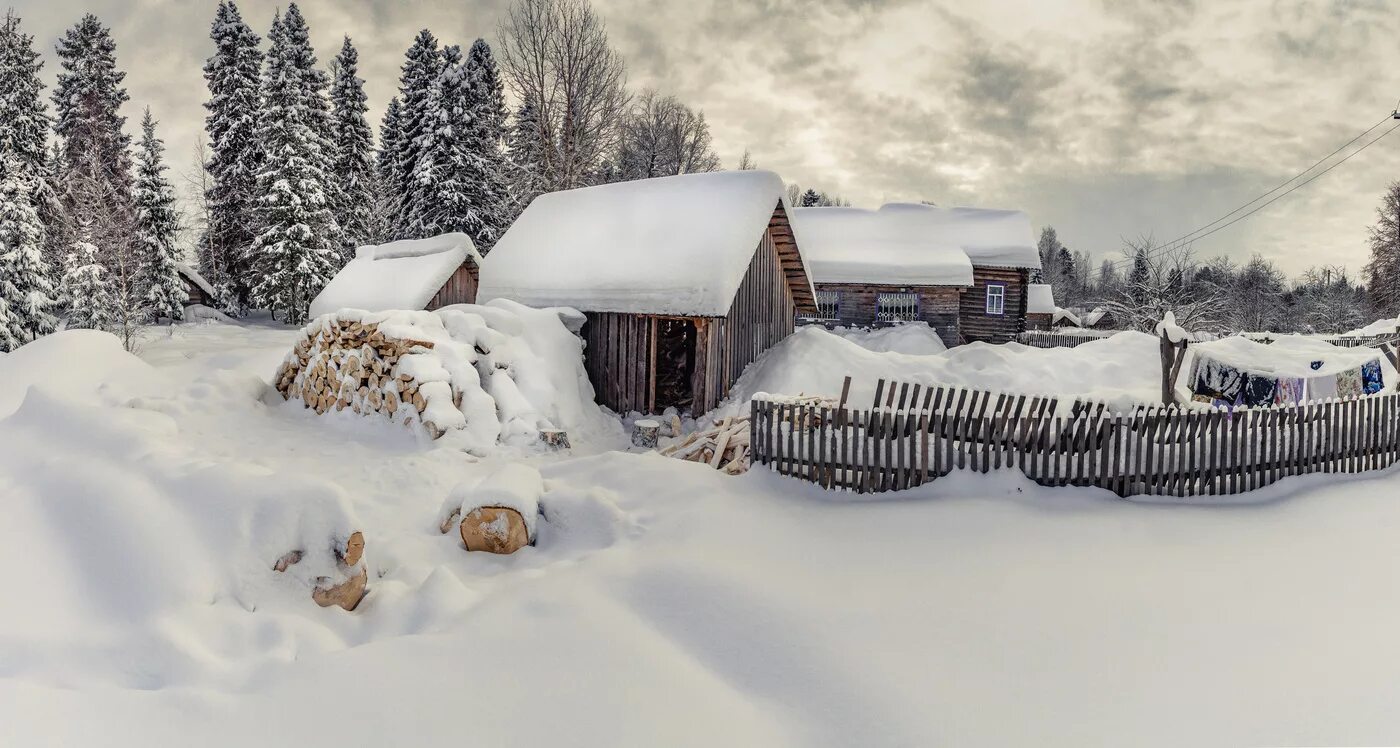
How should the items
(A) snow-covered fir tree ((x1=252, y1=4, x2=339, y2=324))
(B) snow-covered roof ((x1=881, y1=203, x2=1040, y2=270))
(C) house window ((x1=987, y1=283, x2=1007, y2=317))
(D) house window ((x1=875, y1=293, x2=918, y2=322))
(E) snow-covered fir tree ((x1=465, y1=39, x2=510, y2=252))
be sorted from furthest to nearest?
(E) snow-covered fir tree ((x1=465, y1=39, x2=510, y2=252)) → (A) snow-covered fir tree ((x1=252, y1=4, x2=339, y2=324)) → (C) house window ((x1=987, y1=283, x2=1007, y2=317)) → (B) snow-covered roof ((x1=881, y1=203, x2=1040, y2=270)) → (D) house window ((x1=875, y1=293, x2=918, y2=322))

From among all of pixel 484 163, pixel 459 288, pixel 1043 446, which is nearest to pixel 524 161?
pixel 484 163

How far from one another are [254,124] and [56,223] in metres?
11.1

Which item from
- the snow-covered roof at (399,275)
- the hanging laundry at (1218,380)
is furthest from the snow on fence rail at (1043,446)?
the snow-covered roof at (399,275)

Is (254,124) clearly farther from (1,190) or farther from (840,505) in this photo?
(840,505)

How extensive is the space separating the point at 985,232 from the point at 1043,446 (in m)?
25.5

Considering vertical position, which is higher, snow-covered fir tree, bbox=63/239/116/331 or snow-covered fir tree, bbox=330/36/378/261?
snow-covered fir tree, bbox=330/36/378/261

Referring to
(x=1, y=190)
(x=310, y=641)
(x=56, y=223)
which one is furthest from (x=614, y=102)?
(x=310, y=641)

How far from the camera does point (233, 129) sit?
36.0 m

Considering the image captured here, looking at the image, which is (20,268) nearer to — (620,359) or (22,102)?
(22,102)

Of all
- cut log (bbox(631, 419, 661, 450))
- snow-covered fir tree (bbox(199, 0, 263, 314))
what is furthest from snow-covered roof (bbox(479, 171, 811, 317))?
snow-covered fir tree (bbox(199, 0, 263, 314))

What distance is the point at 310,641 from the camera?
14.1 ft

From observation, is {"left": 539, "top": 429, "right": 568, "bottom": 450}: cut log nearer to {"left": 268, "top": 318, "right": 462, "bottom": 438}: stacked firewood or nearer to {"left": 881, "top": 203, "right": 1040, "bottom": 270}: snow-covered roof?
{"left": 268, "top": 318, "right": 462, "bottom": 438}: stacked firewood

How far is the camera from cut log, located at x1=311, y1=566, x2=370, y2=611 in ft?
15.7

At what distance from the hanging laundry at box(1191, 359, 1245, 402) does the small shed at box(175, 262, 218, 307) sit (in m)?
45.0
